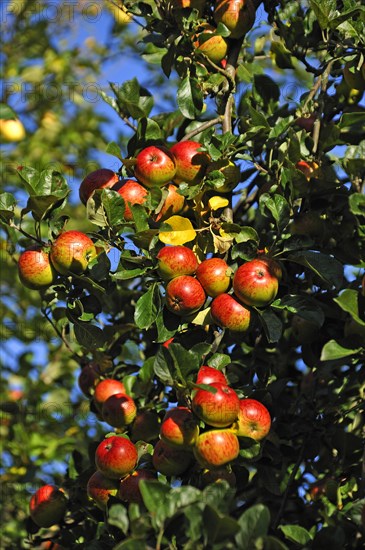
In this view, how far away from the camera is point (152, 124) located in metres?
1.85

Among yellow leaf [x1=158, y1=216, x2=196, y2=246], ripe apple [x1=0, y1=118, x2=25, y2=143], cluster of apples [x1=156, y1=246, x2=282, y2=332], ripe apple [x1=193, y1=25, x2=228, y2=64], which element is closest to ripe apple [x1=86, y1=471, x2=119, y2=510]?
cluster of apples [x1=156, y1=246, x2=282, y2=332]

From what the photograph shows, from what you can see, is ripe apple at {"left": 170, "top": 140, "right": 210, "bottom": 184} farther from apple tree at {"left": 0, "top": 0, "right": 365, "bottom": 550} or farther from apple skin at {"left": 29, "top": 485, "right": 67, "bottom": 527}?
apple skin at {"left": 29, "top": 485, "right": 67, "bottom": 527}

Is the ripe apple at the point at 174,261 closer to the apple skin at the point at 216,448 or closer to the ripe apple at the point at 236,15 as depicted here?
the apple skin at the point at 216,448

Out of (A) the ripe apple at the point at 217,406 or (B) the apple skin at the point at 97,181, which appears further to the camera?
(B) the apple skin at the point at 97,181

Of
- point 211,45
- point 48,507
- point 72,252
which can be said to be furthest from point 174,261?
point 48,507

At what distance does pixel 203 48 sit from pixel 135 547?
1.11 m

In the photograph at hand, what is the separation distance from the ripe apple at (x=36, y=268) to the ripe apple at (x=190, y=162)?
1.07 ft

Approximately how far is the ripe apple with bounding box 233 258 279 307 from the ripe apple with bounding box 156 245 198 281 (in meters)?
0.09

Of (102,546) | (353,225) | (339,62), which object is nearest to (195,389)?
(102,546)

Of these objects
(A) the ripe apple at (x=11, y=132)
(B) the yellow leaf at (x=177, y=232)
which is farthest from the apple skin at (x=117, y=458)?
(A) the ripe apple at (x=11, y=132)

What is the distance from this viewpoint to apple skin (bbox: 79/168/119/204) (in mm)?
1752

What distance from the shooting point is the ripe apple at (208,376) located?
147cm

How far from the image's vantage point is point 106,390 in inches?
75.2

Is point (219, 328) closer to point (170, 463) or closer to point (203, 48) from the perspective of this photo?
point (170, 463)
